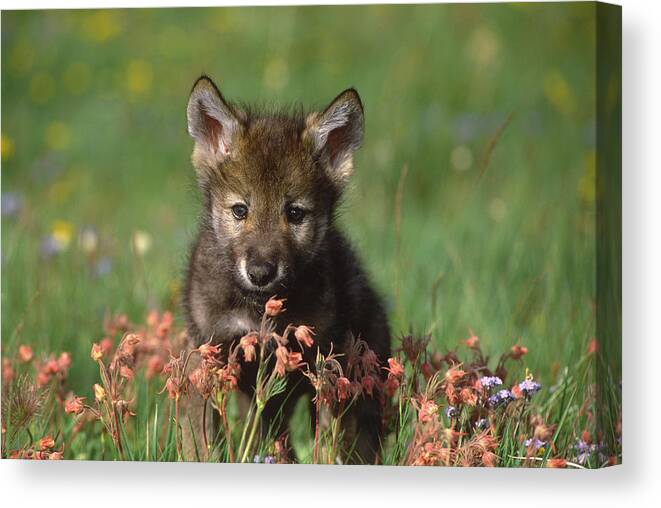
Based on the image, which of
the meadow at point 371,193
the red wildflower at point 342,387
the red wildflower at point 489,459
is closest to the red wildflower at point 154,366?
the meadow at point 371,193

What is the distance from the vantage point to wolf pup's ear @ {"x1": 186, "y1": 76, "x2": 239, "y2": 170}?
18.6 ft

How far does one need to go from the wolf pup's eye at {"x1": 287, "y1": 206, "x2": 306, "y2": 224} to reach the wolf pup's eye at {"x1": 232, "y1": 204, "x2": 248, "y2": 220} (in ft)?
0.57

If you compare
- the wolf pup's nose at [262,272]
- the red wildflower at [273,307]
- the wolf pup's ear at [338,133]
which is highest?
the wolf pup's ear at [338,133]

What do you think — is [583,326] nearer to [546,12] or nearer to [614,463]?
[614,463]

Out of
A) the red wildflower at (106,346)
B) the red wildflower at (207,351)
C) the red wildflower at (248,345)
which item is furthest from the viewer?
the red wildflower at (106,346)

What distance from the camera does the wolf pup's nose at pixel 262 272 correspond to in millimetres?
5422

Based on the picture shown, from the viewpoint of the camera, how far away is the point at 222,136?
5781 millimetres

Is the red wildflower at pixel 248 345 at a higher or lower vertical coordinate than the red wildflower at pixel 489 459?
higher

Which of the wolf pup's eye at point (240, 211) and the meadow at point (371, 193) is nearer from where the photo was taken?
the wolf pup's eye at point (240, 211)

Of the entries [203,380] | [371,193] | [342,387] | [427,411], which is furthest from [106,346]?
[371,193]

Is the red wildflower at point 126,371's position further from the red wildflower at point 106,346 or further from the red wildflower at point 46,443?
the red wildflower at point 46,443

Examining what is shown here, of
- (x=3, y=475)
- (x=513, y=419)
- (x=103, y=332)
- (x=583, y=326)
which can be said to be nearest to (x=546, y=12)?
(x=583, y=326)

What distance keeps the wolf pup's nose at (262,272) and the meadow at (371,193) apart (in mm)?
664

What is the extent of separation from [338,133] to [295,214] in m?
0.42
